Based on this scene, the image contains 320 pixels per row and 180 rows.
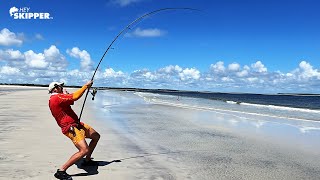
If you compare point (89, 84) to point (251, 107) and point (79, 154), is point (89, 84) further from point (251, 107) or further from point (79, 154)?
point (251, 107)

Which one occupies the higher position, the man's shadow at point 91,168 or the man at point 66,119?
the man at point 66,119

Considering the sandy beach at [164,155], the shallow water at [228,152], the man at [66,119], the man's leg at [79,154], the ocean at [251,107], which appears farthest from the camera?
the ocean at [251,107]

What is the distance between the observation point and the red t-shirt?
5.90 m

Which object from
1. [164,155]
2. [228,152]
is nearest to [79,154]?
[164,155]

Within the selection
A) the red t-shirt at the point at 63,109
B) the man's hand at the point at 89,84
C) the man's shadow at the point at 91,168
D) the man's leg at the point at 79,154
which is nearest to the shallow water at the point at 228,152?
the man's shadow at the point at 91,168

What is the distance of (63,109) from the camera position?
6.02 metres

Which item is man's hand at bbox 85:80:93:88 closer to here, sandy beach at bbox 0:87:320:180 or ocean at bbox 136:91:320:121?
sandy beach at bbox 0:87:320:180

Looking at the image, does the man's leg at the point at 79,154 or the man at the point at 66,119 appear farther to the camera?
the man's leg at the point at 79,154

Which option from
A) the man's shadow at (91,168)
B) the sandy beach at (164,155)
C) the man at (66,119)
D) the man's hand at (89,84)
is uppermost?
the man's hand at (89,84)

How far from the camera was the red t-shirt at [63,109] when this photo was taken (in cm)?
590

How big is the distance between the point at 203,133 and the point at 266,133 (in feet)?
8.31

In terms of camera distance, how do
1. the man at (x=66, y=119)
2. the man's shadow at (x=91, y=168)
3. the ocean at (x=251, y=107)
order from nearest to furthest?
the man at (x=66, y=119) → the man's shadow at (x=91, y=168) → the ocean at (x=251, y=107)

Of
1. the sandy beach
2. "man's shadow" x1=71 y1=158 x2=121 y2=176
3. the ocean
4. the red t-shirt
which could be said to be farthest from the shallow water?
the ocean

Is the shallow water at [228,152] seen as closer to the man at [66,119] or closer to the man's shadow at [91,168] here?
the man's shadow at [91,168]
